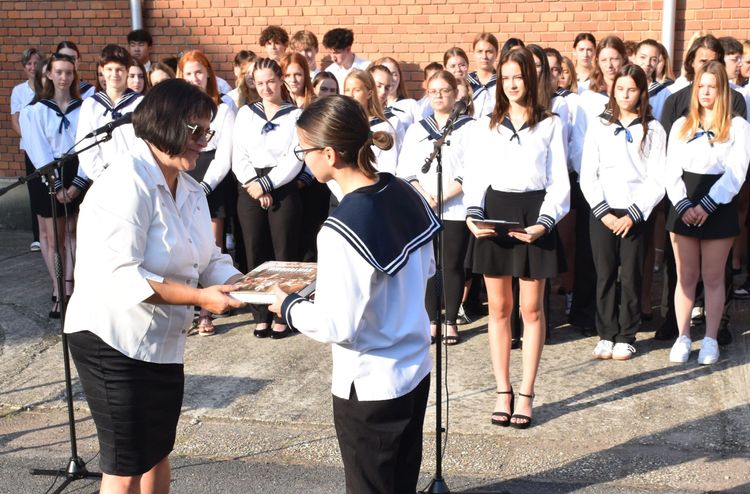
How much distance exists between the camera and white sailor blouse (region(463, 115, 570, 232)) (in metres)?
6.05

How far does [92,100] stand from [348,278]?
17.3ft

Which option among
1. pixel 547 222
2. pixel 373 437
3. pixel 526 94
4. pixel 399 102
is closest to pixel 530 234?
pixel 547 222

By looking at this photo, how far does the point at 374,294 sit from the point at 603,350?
13.1ft

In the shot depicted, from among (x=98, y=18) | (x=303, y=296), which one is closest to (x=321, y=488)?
(x=303, y=296)

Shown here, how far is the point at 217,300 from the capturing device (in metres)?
3.75

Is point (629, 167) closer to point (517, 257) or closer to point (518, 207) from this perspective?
point (518, 207)

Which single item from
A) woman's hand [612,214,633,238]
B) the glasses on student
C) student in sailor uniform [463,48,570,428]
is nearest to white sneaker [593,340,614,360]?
woman's hand [612,214,633,238]

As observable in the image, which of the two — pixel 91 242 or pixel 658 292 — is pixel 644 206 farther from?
pixel 91 242

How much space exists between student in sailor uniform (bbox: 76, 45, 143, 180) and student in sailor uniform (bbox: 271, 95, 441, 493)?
15.4 feet

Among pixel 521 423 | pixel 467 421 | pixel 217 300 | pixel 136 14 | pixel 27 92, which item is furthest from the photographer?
pixel 136 14

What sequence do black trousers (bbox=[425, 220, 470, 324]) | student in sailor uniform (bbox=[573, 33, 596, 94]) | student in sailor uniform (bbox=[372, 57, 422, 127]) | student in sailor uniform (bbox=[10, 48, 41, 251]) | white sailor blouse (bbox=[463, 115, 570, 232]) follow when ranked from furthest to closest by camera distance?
student in sailor uniform (bbox=[10, 48, 41, 251]), student in sailor uniform (bbox=[573, 33, 596, 94]), student in sailor uniform (bbox=[372, 57, 422, 127]), black trousers (bbox=[425, 220, 470, 324]), white sailor blouse (bbox=[463, 115, 570, 232])

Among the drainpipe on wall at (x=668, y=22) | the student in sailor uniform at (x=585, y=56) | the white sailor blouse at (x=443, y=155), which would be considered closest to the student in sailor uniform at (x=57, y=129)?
the white sailor blouse at (x=443, y=155)

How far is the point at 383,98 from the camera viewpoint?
863 cm

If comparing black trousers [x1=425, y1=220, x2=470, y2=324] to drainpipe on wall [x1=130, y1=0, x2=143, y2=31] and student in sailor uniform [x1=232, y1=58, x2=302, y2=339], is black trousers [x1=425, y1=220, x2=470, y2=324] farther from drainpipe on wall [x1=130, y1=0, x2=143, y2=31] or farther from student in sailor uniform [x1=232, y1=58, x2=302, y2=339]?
drainpipe on wall [x1=130, y1=0, x2=143, y2=31]
